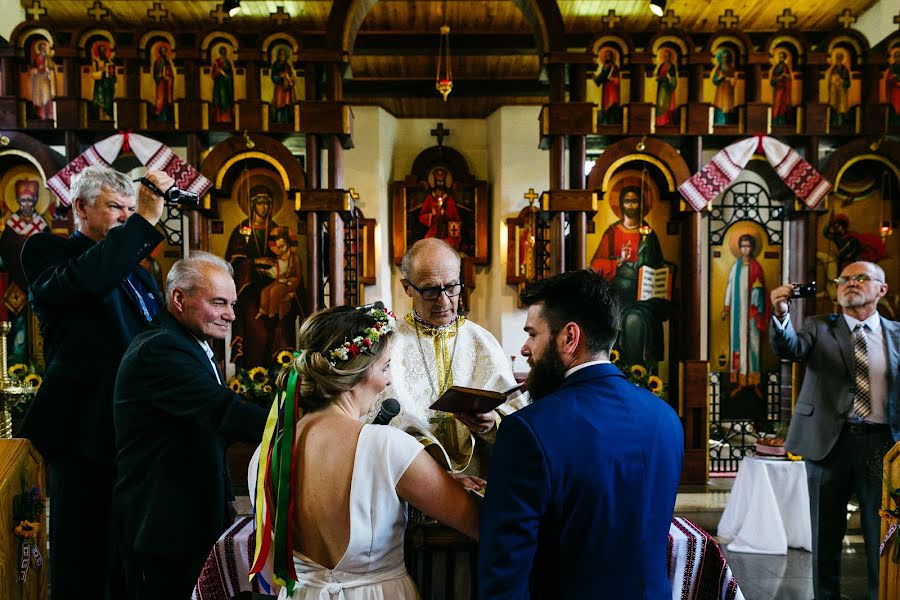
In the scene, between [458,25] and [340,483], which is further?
[458,25]

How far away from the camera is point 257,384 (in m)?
6.32

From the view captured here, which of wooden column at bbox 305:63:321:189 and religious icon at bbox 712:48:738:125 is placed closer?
wooden column at bbox 305:63:321:189

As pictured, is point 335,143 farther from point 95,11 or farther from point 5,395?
point 5,395

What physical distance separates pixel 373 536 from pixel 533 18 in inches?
228

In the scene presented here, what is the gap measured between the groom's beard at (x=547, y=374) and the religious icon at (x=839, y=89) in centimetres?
619

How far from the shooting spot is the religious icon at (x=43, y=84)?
631cm

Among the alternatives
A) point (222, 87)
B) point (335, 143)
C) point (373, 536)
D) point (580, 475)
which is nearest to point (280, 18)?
point (222, 87)

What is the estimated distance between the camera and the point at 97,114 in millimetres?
6438

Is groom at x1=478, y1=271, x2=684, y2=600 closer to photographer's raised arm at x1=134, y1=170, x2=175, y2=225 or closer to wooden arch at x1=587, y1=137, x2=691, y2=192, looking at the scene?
photographer's raised arm at x1=134, y1=170, x2=175, y2=225

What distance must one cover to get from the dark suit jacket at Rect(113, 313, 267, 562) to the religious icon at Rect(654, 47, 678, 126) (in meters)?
5.58

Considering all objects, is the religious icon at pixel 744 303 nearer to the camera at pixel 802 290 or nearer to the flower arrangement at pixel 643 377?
the flower arrangement at pixel 643 377

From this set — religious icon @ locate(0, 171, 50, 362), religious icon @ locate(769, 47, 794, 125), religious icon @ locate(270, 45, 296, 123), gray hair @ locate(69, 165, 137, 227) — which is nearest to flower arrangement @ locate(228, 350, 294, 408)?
religious icon @ locate(0, 171, 50, 362)

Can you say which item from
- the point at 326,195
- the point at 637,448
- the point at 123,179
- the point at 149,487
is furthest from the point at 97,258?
the point at 326,195

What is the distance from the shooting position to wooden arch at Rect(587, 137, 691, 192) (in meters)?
6.34
